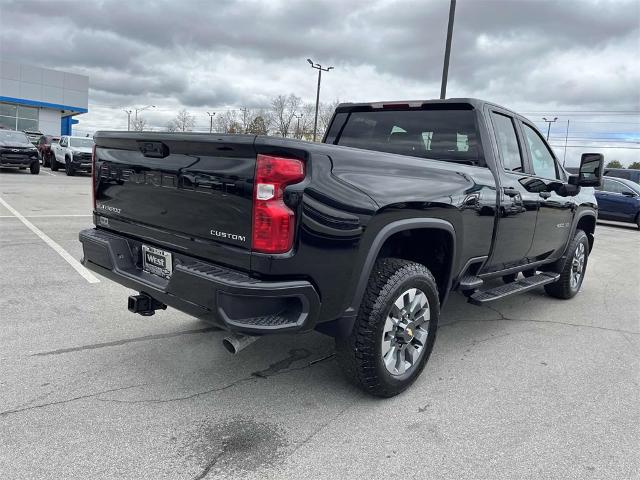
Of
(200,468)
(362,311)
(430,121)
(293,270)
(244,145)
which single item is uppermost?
(430,121)

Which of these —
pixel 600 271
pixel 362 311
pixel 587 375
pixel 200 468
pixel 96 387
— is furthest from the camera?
pixel 600 271

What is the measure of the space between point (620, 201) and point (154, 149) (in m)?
15.8

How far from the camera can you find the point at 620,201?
50.4ft

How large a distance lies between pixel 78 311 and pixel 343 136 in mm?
2833

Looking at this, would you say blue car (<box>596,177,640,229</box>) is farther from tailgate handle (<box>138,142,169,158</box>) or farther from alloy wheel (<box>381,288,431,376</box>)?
tailgate handle (<box>138,142,169,158</box>)

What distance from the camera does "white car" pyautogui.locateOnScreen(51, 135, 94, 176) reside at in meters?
21.2

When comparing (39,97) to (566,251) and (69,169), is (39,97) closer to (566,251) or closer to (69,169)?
(69,169)

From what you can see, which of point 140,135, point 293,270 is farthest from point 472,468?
point 140,135

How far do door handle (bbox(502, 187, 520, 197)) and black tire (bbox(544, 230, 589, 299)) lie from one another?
1.90m

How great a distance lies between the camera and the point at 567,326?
4926 mm

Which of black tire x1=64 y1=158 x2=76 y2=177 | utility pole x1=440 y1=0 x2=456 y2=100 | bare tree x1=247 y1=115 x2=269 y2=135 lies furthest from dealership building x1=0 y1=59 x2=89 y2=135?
utility pole x1=440 y1=0 x2=456 y2=100

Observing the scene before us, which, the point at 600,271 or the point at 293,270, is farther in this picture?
the point at 600,271

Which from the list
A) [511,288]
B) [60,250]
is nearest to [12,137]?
[60,250]

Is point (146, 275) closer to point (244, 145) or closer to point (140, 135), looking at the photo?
point (140, 135)
